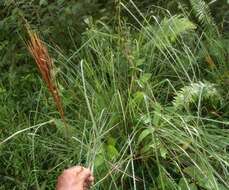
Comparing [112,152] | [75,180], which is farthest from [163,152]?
[75,180]

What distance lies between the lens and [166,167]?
2783 millimetres

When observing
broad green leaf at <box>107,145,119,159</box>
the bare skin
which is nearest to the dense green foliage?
broad green leaf at <box>107,145,119,159</box>

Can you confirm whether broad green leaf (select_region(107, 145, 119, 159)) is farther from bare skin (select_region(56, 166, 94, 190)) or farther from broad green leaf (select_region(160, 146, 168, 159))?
bare skin (select_region(56, 166, 94, 190))

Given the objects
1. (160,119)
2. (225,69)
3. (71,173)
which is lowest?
(225,69)

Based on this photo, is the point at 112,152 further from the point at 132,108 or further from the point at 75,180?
the point at 75,180

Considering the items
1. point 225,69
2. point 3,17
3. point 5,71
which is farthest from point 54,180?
point 3,17

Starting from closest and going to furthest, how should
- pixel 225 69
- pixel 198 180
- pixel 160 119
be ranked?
pixel 198 180, pixel 160 119, pixel 225 69

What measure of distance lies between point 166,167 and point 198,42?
900 mm

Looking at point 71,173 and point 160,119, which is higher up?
point 71,173

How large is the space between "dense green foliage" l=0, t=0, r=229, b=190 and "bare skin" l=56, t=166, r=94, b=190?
20.9 inches

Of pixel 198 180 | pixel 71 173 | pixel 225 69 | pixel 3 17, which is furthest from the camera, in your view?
pixel 3 17

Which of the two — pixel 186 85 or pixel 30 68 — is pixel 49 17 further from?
pixel 186 85

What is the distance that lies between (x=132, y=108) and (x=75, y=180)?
0.98 metres

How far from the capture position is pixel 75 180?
1.92 metres
